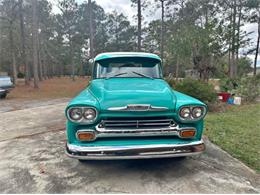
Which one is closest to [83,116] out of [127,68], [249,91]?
[127,68]

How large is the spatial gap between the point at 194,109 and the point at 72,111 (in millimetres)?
1720

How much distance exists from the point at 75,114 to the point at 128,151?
0.88m

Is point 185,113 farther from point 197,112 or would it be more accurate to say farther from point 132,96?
point 132,96

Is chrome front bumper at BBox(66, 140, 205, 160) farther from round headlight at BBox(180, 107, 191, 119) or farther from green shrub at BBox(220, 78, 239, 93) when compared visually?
green shrub at BBox(220, 78, 239, 93)

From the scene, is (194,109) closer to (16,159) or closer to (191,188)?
(191,188)

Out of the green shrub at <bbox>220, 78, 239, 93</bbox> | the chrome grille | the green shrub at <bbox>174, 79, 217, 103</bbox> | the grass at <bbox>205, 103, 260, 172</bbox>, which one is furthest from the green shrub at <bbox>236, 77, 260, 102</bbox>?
the chrome grille

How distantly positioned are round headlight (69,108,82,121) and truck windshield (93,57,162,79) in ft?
5.25

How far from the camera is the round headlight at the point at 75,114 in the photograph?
9.93ft

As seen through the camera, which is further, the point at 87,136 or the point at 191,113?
the point at 191,113

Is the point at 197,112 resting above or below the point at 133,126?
above

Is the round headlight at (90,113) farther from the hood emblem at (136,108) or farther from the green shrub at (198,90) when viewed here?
the green shrub at (198,90)

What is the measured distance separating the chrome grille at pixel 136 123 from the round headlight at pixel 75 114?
31cm

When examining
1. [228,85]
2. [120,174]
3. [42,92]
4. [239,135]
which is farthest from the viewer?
[42,92]

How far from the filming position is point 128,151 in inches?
114
